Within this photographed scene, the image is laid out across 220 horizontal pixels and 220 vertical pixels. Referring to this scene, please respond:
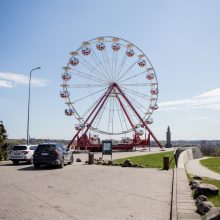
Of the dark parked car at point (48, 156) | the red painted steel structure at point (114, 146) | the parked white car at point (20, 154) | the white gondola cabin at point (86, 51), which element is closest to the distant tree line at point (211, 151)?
the red painted steel structure at point (114, 146)

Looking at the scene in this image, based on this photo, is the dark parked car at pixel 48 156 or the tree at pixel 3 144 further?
the tree at pixel 3 144

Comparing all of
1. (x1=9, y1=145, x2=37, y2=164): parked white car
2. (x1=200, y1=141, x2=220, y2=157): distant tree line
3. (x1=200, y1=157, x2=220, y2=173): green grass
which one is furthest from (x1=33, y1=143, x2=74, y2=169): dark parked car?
(x1=200, y1=141, x2=220, y2=157): distant tree line

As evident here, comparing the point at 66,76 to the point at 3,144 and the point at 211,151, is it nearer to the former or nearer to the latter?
the point at 3,144

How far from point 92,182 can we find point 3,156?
17087 millimetres

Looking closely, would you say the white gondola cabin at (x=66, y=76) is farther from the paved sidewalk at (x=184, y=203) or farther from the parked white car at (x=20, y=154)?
the paved sidewalk at (x=184, y=203)

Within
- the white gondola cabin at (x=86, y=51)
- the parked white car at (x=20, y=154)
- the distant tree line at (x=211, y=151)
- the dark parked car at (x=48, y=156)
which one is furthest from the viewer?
the distant tree line at (x=211, y=151)

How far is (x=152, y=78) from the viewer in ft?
169

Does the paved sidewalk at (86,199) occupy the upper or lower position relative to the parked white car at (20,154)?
lower

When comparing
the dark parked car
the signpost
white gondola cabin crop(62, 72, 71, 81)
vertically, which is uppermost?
white gondola cabin crop(62, 72, 71, 81)

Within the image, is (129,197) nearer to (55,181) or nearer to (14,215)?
(14,215)

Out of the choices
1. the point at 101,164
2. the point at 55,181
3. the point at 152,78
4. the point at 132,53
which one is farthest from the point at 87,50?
the point at 55,181

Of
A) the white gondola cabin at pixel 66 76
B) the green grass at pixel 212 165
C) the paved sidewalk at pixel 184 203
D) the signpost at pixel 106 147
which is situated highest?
the white gondola cabin at pixel 66 76

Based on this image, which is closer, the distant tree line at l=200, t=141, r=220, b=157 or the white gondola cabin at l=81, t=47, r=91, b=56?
the white gondola cabin at l=81, t=47, r=91, b=56

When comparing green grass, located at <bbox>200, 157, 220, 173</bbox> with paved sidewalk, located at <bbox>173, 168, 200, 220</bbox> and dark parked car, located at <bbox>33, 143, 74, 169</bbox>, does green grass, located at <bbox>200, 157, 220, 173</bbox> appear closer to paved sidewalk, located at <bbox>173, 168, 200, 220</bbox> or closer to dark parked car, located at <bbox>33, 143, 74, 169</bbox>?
paved sidewalk, located at <bbox>173, 168, 200, 220</bbox>
